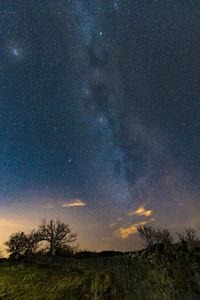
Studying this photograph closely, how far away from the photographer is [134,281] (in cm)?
845

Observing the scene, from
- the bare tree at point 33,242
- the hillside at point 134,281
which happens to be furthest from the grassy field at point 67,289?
the bare tree at point 33,242

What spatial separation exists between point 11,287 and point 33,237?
121ft

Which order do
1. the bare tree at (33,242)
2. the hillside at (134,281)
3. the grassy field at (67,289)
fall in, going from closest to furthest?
the hillside at (134,281)
the grassy field at (67,289)
the bare tree at (33,242)

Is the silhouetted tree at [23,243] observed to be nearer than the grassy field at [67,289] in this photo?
No

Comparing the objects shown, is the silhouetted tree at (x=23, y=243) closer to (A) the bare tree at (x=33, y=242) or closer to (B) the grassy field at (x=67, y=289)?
(A) the bare tree at (x=33, y=242)

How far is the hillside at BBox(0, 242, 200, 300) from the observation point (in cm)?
593

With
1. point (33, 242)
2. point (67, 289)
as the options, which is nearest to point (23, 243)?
point (33, 242)

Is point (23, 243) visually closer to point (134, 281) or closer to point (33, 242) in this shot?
point (33, 242)

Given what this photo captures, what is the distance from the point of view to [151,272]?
23.6 ft

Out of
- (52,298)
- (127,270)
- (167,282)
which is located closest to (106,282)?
(127,270)

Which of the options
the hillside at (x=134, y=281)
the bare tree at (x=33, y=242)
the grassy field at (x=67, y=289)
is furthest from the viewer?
the bare tree at (x=33, y=242)

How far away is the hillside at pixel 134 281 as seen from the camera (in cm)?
593

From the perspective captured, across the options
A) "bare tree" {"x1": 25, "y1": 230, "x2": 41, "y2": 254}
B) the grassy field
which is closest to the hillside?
the grassy field

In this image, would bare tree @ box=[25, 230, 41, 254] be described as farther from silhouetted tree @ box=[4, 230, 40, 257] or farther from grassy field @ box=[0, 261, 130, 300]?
grassy field @ box=[0, 261, 130, 300]
